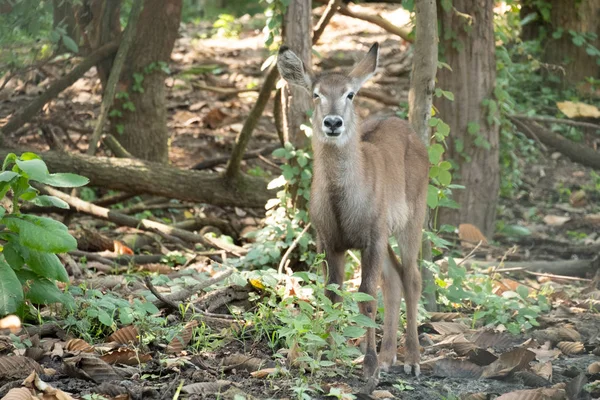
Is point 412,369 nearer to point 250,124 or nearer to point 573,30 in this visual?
point 250,124

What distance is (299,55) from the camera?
26.2ft

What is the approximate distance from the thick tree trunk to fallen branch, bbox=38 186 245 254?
209cm

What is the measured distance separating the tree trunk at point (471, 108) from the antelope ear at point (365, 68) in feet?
10.6

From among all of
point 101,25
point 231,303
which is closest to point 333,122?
point 231,303

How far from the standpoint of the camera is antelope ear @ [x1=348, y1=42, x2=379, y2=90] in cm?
622

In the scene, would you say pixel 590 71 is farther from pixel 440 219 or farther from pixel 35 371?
pixel 35 371

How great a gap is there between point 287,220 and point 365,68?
7.48ft

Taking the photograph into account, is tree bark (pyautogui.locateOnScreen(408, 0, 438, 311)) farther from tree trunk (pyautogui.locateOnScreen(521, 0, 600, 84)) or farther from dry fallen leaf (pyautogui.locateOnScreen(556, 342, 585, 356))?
tree trunk (pyautogui.locateOnScreen(521, 0, 600, 84))

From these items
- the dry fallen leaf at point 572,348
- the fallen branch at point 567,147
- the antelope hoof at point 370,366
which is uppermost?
the fallen branch at point 567,147

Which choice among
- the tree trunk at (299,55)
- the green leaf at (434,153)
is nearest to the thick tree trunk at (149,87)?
the tree trunk at (299,55)

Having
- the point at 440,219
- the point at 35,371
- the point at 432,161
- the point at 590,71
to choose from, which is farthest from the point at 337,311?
the point at 590,71

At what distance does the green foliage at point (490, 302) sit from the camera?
6875 mm

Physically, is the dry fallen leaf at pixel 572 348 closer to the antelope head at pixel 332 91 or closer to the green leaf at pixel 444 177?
the green leaf at pixel 444 177

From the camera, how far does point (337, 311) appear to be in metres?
5.15
